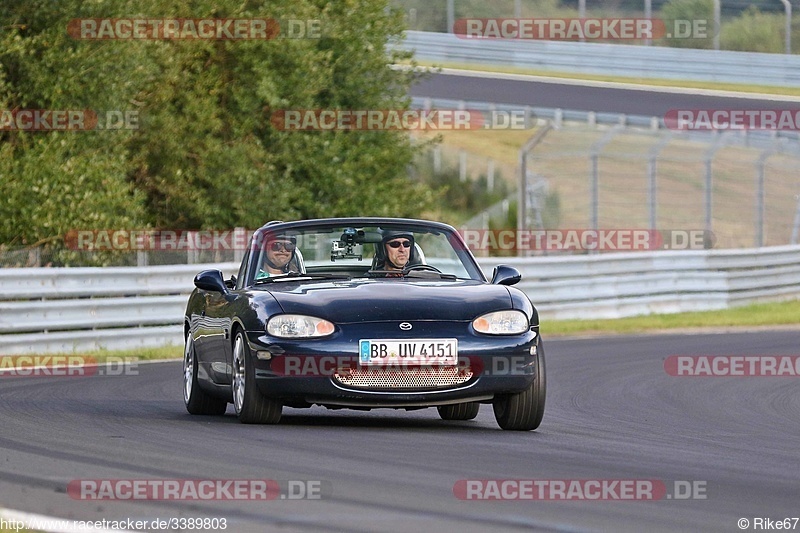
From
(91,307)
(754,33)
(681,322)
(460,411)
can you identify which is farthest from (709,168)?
(460,411)

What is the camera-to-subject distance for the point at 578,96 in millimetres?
41000

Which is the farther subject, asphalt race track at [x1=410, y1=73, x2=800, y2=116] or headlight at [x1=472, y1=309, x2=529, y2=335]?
asphalt race track at [x1=410, y1=73, x2=800, y2=116]

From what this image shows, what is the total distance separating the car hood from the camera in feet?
30.6

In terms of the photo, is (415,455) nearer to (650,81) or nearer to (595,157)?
(595,157)

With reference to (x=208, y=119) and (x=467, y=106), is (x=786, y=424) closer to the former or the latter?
(x=208, y=119)

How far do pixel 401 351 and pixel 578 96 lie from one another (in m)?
32.5

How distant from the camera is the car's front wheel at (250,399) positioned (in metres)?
9.50

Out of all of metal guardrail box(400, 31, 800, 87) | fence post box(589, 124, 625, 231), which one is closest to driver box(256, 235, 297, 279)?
fence post box(589, 124, 625, 231)

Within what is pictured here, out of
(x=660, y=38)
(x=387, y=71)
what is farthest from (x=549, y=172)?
(x=387, y=71)

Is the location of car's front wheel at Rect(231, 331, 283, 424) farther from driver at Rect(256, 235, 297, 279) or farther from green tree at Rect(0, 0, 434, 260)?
green tree at Rect(0, 0, 434, 260)

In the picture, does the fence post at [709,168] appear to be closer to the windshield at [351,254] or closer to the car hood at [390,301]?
the windshield at [351,254]

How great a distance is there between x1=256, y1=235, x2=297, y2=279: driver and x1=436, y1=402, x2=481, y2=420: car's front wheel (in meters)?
1.39

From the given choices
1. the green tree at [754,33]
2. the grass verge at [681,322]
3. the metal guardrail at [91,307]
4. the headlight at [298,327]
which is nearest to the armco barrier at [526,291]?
the metal guardrail at [91,307]

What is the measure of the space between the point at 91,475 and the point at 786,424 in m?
5.26
